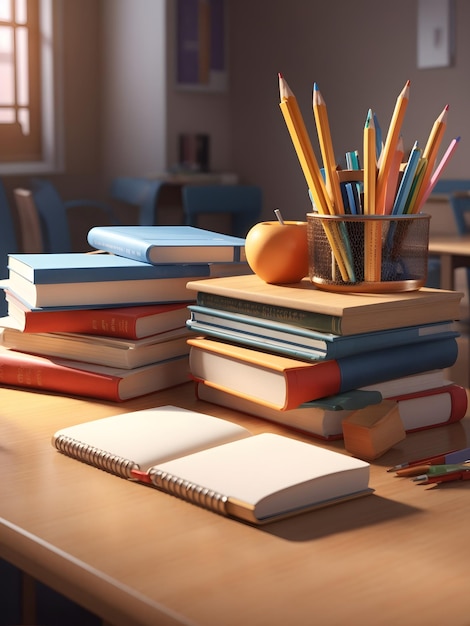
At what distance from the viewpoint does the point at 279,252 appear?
104 cm

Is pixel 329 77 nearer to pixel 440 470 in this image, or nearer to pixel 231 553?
pixel 440 470

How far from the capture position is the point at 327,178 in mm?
984

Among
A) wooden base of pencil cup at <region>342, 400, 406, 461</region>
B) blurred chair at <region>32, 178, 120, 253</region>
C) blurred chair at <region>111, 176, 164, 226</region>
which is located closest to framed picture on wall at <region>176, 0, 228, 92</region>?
blurred chair at <region>111, 176, 164, 226</region>

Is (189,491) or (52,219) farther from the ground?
(52,219)

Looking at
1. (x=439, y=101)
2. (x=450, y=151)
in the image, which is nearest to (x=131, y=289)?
(x=450, y=151)

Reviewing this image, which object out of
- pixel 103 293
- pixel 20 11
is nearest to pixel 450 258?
pixel 103 293

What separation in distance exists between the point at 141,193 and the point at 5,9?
4.56ft

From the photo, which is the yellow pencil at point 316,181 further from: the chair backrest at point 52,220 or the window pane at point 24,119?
the window pane at point 24,119

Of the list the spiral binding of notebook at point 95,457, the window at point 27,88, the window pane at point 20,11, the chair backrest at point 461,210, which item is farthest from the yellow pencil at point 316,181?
the window pane at point 20,11

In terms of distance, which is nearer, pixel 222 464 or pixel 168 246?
pixel 222 464

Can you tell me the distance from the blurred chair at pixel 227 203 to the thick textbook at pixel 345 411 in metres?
3.76

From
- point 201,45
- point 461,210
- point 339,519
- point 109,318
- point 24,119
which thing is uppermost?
point 201,45

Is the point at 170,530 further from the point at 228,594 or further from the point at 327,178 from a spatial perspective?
the point at 327,178

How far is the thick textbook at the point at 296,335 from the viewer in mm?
913
